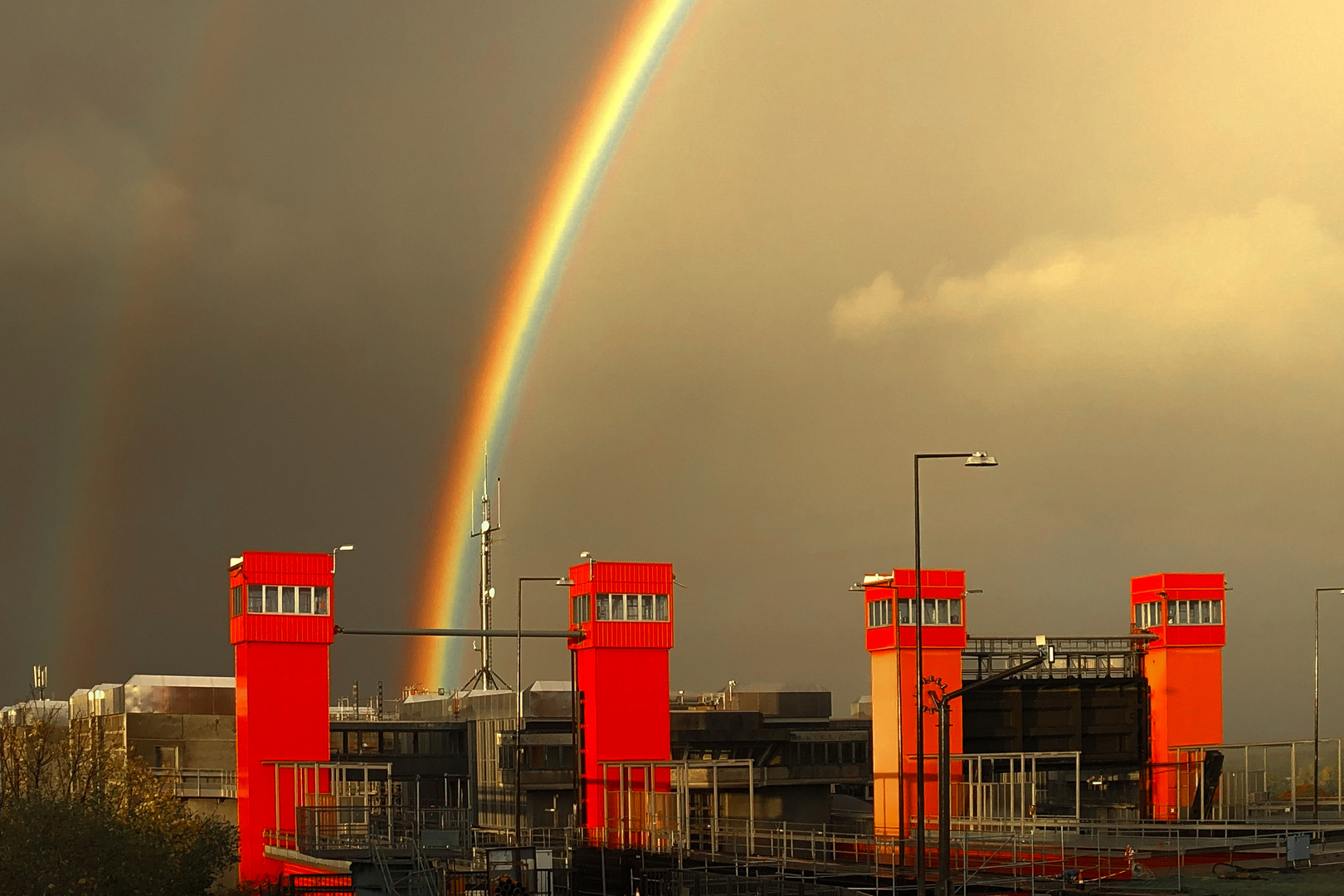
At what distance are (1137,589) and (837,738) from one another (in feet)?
66.2

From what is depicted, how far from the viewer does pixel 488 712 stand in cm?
9000

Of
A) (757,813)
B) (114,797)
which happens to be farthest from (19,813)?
(757,813)

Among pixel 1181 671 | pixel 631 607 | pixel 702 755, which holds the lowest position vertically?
pixel 702 755

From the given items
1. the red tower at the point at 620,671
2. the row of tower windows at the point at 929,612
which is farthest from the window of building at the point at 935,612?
the red tower at the point at 620,671

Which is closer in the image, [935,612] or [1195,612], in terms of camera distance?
[935,612]

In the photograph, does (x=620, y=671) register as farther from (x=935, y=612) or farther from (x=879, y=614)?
(x=935, y=612)

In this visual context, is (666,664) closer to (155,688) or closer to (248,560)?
(248,560)

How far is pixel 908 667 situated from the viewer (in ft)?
246

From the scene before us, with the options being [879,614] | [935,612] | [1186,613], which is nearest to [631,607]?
[879,614]

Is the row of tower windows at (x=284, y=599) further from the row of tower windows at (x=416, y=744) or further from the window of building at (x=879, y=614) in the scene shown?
the row of tower windows at (x=416, y=744)

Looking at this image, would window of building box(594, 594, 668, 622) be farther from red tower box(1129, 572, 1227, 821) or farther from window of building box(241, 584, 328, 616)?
red tower box(1129, 572, 1227, 821)

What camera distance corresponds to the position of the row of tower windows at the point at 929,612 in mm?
75812

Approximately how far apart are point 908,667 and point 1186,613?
16.7 m

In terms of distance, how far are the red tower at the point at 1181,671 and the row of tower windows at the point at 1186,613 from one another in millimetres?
41
